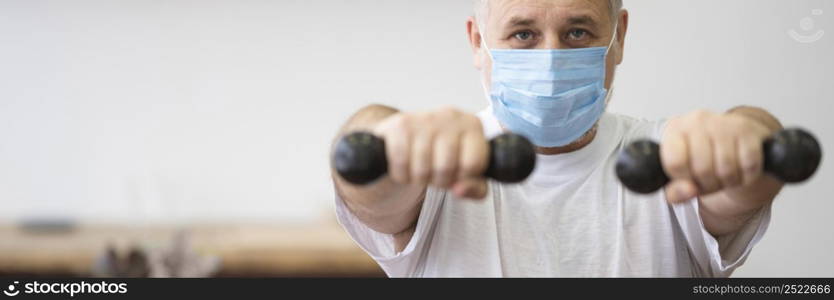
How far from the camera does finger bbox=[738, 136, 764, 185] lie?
49cm

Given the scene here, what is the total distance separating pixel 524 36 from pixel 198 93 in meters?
1.86

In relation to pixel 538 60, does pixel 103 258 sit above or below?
below

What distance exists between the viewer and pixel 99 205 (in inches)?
103

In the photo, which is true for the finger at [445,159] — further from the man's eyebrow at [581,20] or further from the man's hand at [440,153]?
the man's eyebrow at [581,20]

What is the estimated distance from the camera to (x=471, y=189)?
0.49 metres

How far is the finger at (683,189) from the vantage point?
0.50 metres

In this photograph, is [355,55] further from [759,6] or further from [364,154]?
[364,154]

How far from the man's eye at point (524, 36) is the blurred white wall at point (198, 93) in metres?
1.50

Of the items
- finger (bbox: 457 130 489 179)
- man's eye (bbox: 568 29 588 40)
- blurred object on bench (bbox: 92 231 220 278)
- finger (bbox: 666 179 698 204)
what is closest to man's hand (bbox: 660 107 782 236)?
finger (bbox: 666 179 698 204)

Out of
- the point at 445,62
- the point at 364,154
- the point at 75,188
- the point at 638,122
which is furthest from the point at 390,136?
the point at 75,188

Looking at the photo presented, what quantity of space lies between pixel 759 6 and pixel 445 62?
96cm
